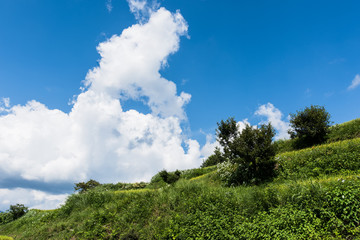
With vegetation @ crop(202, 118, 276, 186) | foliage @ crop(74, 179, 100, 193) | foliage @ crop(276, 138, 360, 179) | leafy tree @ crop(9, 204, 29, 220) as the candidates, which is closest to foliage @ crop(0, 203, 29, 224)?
leafy tree @ crop(9, 204, 29, 220)

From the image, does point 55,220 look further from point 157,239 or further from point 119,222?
point 157,239

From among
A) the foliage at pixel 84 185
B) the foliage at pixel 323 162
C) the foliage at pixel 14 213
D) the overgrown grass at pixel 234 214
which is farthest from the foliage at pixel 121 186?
the foliage at pixel 323 162

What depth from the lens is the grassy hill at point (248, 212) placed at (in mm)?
5445

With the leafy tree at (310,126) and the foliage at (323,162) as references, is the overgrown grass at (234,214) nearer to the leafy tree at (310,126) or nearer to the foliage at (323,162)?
the foliage at (323,162)

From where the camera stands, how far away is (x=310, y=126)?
1858 centimetres

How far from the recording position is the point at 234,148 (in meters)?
14.3

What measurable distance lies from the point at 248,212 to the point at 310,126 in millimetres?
15792

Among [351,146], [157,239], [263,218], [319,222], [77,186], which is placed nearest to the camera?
[319,222]

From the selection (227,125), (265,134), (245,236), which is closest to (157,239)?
(245,236)

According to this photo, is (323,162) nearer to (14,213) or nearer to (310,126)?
(310,126)

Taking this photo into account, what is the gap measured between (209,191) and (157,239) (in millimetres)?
2899

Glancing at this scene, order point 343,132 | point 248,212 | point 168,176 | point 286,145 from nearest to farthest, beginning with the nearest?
point 248,212
point 343,132
point 286,145
point 168,176

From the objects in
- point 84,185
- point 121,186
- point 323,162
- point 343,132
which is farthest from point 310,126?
point 84,185

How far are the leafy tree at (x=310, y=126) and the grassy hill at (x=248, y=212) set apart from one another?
649 cm
